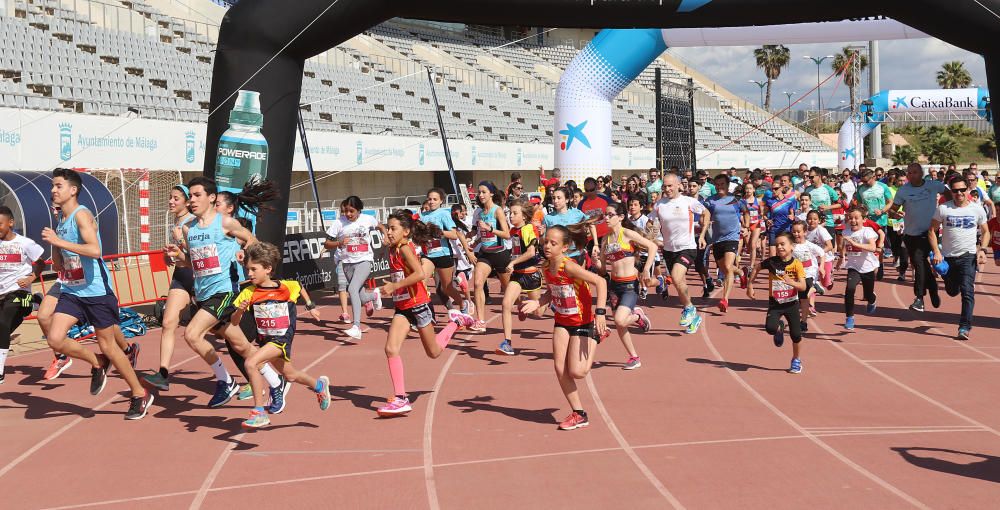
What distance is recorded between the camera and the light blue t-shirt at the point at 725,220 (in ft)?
43.6

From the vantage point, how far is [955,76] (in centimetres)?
7625

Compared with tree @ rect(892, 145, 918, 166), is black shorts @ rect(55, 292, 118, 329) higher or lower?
lower

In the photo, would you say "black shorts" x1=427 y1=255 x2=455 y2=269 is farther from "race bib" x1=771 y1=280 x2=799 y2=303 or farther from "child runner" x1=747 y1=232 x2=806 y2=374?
"race bib" x1=771 y1=280 x2=799 y2=303

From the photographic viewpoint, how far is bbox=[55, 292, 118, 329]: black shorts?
755 centimetres

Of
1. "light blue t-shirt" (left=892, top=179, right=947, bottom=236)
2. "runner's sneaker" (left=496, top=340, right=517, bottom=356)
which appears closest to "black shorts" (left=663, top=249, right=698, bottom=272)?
"light blue t-shirt" (left=892, top=179, right=947, bottom=236)

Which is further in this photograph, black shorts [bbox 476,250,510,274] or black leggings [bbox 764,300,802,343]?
black shorts [bbox 476,250,510,274]

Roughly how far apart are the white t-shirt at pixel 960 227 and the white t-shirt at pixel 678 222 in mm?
2770

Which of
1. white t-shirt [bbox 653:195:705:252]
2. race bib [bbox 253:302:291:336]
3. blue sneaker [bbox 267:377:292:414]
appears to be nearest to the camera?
race bib [bbox 253:302:291:336]

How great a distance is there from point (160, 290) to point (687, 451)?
10.4 meters

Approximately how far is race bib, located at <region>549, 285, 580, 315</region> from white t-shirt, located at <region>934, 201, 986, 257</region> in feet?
19.2

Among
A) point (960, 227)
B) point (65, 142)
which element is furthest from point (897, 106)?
point (65, 142)

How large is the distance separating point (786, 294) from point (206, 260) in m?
5.09

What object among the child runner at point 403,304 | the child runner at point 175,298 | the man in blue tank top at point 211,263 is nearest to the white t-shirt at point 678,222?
the child runner at point 403,304

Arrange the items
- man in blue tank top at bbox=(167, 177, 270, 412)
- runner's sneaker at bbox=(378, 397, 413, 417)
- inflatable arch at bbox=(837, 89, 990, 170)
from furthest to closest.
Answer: inflatable arch at bbox=(837, 89, 990, 170)
man in blue tank top at bbox=(167, 177, 270, 412)
runner's sneaker at bbox=(378, 397, 413, 417)
